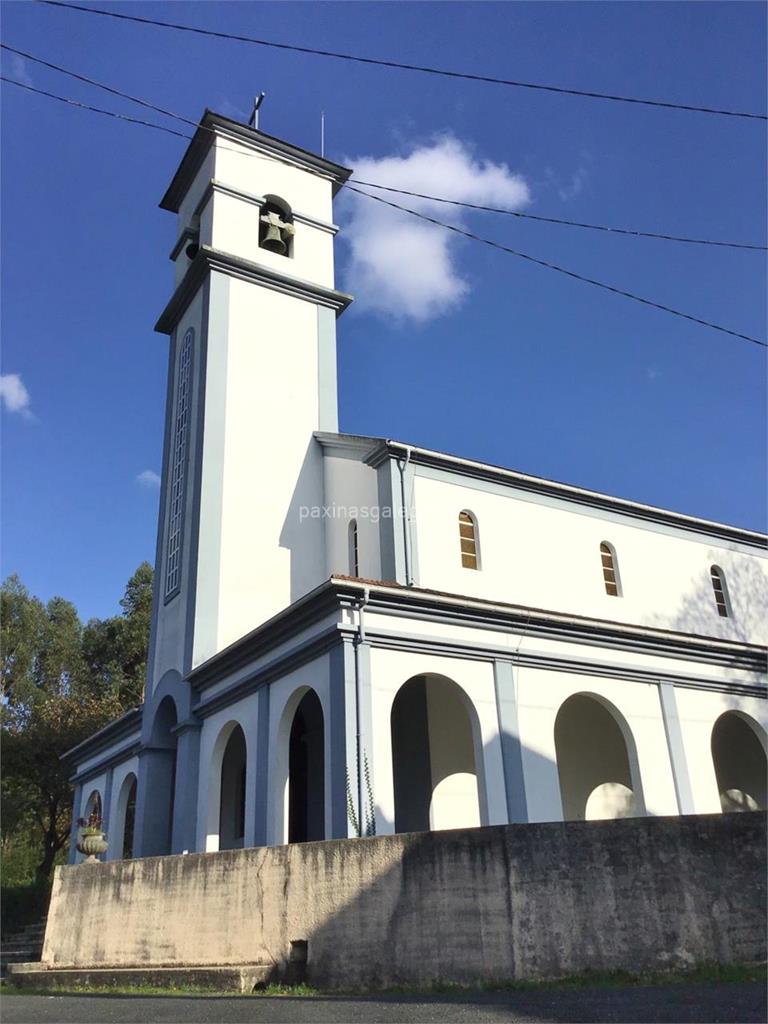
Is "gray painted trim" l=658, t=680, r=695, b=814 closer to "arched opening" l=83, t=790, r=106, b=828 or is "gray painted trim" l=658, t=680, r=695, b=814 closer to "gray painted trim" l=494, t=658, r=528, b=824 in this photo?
"gray painted trim" l=494, t=658, r=528, b=824

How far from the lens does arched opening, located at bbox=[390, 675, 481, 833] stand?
14617 mm

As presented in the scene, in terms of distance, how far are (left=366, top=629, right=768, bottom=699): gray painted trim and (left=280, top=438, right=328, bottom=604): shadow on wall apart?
493 centimetres

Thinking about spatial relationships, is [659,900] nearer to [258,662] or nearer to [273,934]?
[273,934]

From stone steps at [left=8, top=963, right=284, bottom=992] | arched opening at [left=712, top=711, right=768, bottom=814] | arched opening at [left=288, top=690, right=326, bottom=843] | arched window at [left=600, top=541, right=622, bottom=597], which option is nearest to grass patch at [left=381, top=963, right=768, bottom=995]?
stone steps at [left=8, top=963, right=284, bottom=992]

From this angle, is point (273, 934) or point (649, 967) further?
point (273, 934)

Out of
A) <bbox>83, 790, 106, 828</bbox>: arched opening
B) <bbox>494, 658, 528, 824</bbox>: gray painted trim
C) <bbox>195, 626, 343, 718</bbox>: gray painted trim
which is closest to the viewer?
<bbox>195, 626, 343, 718</bbox>: gray painted trim

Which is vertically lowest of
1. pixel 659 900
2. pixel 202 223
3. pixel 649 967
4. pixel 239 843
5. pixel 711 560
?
pixel 649 967

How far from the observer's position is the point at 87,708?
31172 mm

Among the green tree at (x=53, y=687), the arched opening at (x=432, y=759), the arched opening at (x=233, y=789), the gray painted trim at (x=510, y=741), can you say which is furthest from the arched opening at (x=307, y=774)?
the green tree at (x=53, y=687)

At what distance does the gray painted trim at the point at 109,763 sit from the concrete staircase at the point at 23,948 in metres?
3.56

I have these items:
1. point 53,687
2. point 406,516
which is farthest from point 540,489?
point 53,687

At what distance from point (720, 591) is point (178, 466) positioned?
12.8m

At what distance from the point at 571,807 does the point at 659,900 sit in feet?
29.1

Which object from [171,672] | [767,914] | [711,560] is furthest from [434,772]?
[711,560]
